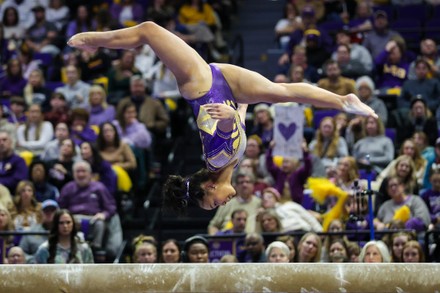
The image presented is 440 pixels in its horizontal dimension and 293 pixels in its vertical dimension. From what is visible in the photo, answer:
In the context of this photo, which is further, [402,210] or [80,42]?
[402,210]

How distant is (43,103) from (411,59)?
5148mm

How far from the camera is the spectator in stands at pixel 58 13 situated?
16.9m

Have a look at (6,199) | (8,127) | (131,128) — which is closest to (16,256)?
(6,199)

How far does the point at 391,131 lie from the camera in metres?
13.1

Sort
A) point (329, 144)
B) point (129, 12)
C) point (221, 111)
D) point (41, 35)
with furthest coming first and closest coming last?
point (41, 35), point (129, 12), point (329, 144), point (221, 111)

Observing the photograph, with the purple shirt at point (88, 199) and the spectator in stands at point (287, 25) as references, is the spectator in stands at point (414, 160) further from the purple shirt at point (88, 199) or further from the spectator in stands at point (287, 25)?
the spectator in stands at point (287, 25)

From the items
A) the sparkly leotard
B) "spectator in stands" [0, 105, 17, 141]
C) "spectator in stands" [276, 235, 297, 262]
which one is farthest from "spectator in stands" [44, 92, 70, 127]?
the sparkly leotard

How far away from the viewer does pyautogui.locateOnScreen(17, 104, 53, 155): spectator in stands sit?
13.4m

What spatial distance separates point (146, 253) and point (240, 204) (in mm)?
1734

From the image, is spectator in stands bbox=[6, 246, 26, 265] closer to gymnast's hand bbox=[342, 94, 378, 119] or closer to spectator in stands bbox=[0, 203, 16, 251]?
spectator in stands bbox=[0, 203, 16, 251]

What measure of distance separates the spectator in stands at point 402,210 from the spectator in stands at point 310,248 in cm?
98

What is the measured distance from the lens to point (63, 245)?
Result: 1064 cm

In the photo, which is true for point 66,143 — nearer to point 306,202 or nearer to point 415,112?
point 306,202

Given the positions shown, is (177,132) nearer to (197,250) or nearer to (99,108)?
(99,108)
